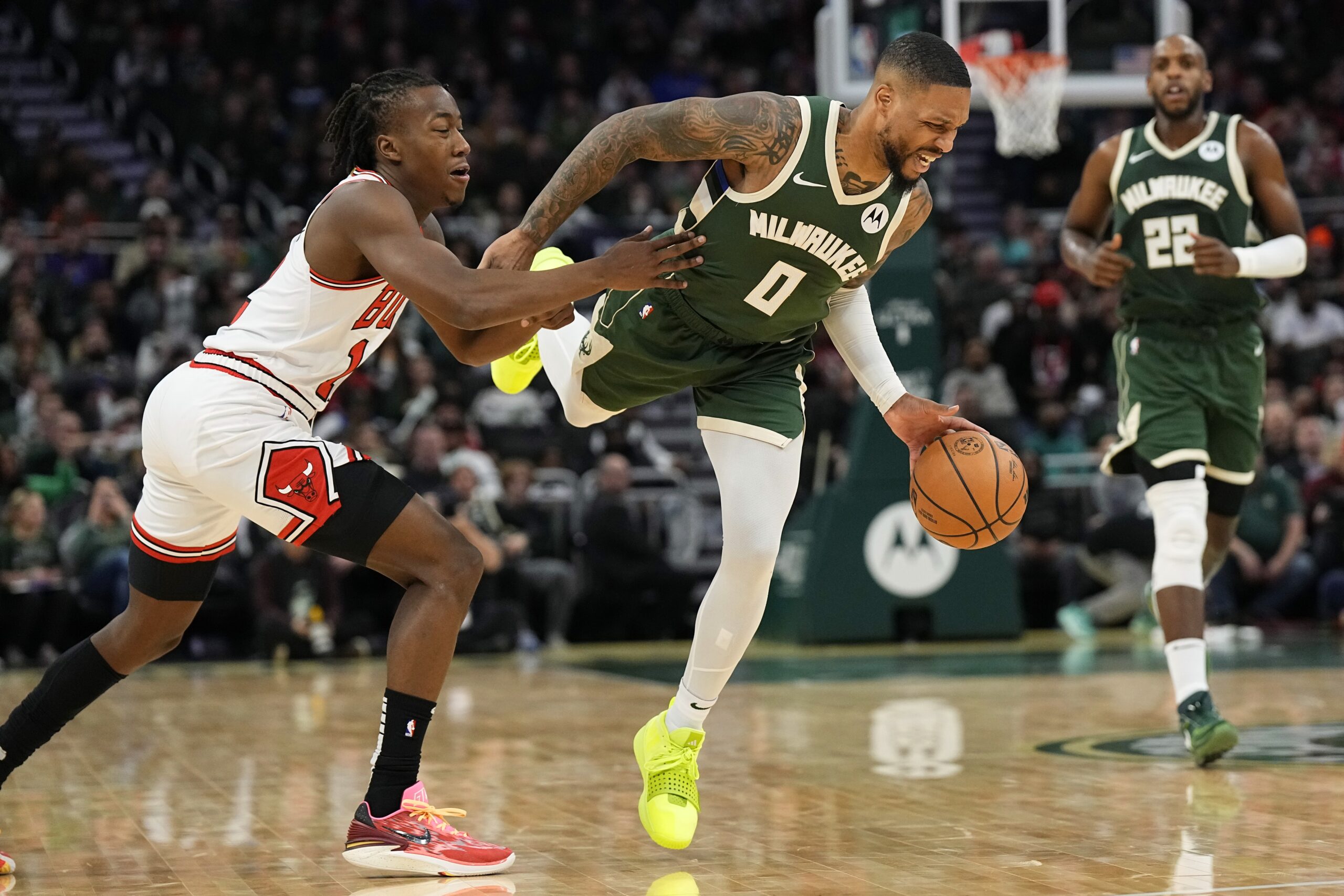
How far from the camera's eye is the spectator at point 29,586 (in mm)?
10914

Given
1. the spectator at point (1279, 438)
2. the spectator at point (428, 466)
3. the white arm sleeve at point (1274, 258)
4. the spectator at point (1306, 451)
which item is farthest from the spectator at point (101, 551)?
the spectator at point (1306, 451)

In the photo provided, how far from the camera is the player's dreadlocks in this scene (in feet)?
13.3

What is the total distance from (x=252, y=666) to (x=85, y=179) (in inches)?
291

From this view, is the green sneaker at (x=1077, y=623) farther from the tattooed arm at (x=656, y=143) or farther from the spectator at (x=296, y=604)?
the tattooed arm at (x=656, y=143)

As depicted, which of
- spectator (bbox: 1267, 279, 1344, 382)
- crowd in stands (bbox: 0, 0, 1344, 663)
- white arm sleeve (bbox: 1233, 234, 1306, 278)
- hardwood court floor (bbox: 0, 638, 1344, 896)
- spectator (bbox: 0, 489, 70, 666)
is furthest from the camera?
spectator (bbox: 1267, 279, 1344, 382)

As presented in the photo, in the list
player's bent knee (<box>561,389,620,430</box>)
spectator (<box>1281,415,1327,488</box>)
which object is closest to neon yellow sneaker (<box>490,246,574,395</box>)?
player's bent knee (<box>561,389,620,430</box>)

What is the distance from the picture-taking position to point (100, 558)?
11.0 metres

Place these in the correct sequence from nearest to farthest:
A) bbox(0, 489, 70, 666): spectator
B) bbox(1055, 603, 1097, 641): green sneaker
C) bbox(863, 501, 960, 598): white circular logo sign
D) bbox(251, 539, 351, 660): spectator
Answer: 1. bbox(0, 489, 70, 666): spectator
2. bbox(251, 539, 351, 660): spectator
3. bbox(863, 501, 960, 598): white circular logo sign
4. bbox(1055, 603, 1097, 641): green sneaker

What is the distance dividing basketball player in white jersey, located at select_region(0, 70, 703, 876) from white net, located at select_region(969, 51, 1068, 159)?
657 centimetres

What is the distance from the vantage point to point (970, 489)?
452cm

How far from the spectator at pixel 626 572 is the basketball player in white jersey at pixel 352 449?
7.90 m

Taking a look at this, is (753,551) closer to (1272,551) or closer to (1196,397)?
(1196,397)

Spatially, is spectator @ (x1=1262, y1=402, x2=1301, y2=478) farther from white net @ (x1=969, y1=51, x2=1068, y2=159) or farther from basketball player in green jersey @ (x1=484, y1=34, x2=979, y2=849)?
basketball player in green jersey @ (x1=484, y1=34, x2=979, y2=849)

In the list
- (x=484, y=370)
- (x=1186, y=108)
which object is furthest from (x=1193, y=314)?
(x=484, y=370)
